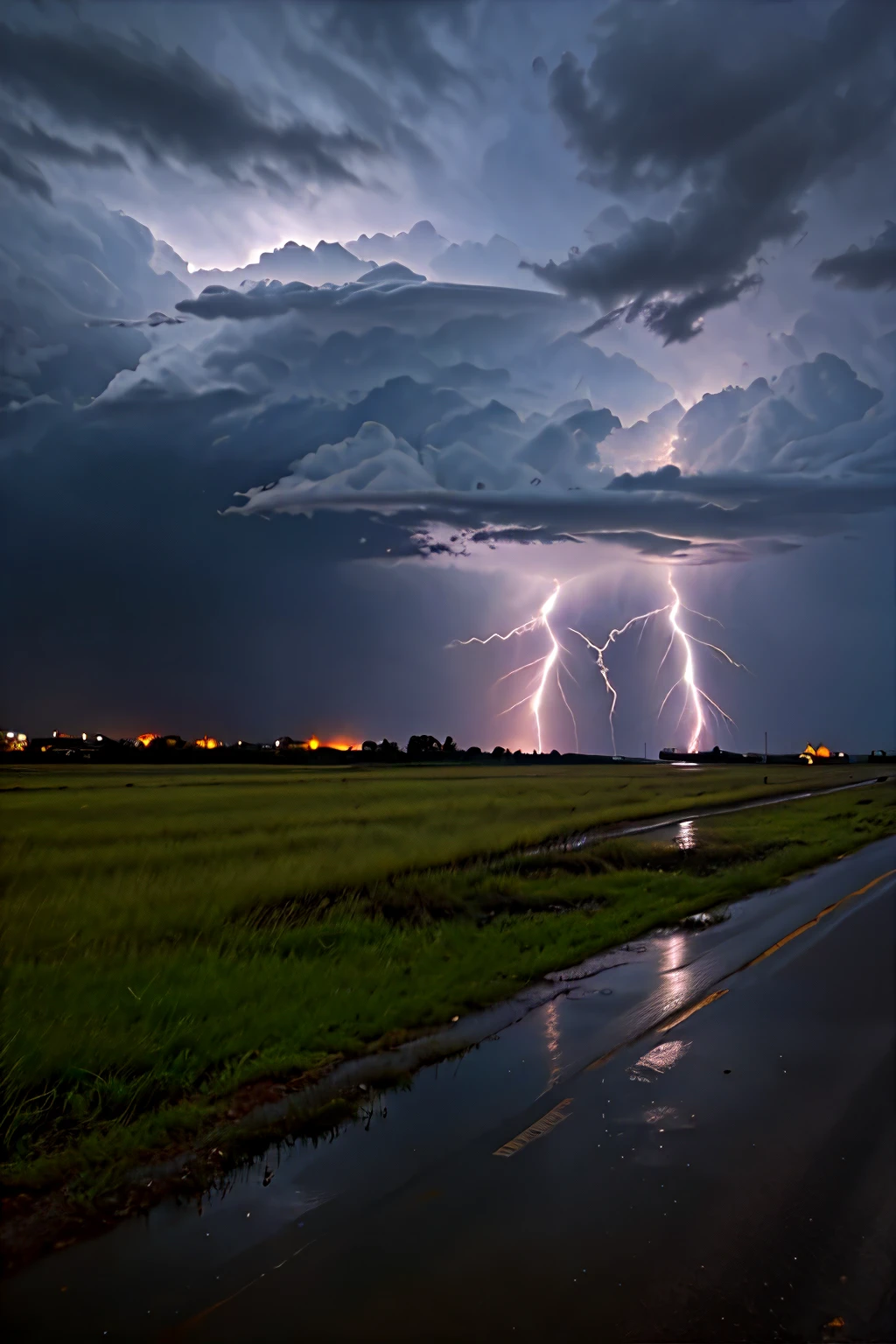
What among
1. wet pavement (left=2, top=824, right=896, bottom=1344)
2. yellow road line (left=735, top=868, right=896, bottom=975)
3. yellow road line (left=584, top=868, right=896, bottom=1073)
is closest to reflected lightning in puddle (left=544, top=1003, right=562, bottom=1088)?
wet pavement (left=2, top=824, right=896, bottom=1344)

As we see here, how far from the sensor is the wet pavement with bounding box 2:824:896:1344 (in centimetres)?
437

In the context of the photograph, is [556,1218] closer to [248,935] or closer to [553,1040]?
[553,1040]

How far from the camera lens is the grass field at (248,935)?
7.20 meters

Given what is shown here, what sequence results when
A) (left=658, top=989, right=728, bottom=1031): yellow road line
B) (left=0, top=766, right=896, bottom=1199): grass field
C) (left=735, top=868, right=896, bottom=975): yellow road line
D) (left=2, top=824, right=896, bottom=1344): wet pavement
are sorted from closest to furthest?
(left=2, top=824, right=896, bottom=1344): wet pavement, (left=0, top=766, right=896, bottom=1199): grass field, (left=658, top=989, right=728, bottom=1031): yellow road line, (left=735, top=868, right=896, bottom=975): yellow road line

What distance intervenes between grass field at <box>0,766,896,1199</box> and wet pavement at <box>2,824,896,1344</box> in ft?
3.78

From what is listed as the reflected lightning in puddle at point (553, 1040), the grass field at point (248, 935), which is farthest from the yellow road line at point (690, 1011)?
the grass field at point (248, 935)

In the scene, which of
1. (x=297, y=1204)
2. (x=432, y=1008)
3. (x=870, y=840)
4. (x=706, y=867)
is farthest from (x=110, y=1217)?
(x=870, y=840)

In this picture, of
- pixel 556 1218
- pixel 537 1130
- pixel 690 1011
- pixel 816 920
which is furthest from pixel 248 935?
pixel 816 920

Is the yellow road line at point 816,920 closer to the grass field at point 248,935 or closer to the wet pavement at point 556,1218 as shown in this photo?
the grass field at point 248,935

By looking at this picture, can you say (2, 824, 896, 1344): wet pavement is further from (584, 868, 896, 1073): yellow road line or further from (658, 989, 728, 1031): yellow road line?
(658, 989, 728, 1031): yellow road line

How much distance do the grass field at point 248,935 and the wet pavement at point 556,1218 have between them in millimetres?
1152

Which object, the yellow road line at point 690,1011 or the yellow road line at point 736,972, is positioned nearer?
the yellow road line at point 736,972

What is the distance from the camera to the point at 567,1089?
7219 millimetres

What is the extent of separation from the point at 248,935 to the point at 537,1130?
280 inches
